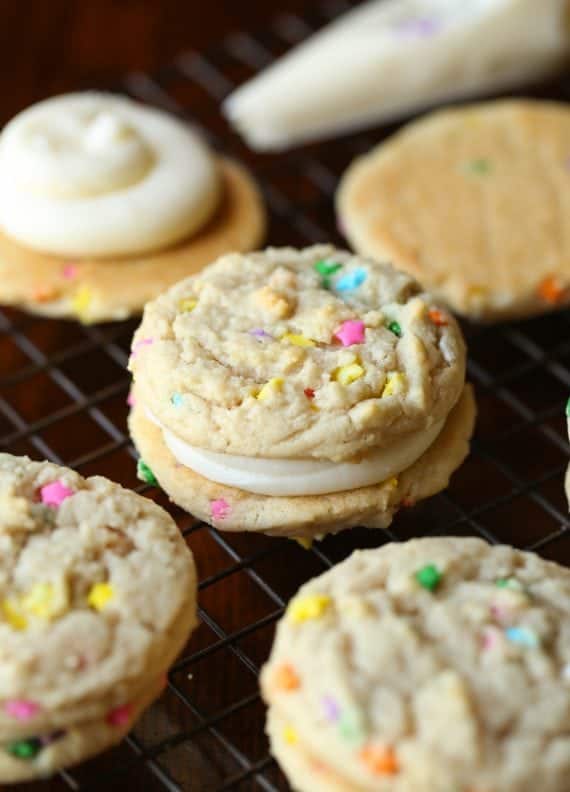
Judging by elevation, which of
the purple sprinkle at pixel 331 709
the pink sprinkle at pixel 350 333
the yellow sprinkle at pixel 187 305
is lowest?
the purple sprinkle at pixel 331 709

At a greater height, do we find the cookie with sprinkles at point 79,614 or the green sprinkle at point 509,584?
the cookie with sprinkles at point 79,614

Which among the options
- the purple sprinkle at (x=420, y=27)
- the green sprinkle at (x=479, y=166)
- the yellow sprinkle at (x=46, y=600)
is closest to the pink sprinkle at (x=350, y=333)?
the yellow sprinkle at (x=46, y=600)

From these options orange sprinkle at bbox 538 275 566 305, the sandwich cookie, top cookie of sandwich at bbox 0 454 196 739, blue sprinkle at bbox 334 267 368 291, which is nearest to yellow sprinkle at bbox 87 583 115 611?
top cookie of sandwich at bbox 0 454 196 739

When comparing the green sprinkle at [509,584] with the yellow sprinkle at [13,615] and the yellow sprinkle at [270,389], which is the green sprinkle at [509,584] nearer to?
the yellow sprinkle at [270,389]

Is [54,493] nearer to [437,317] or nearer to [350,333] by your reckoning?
[350,333]

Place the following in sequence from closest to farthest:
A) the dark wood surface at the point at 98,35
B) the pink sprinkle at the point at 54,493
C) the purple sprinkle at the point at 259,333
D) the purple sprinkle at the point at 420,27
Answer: the pink sprinkle at the point at 54,493, the purple sprinkle at the point at 259,333, the purple sprinkle at the point at 420,27, the dark wood surface at the point at 98,35

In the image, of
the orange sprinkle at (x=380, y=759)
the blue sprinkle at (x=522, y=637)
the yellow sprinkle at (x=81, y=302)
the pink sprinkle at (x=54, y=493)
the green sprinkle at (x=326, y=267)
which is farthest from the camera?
the yellow sprinkle at (x=81, y=302)

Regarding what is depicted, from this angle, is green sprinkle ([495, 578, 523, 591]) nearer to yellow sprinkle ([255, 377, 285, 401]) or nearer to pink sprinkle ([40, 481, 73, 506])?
yellow sprinkle ([255, 377, 285, 401])
